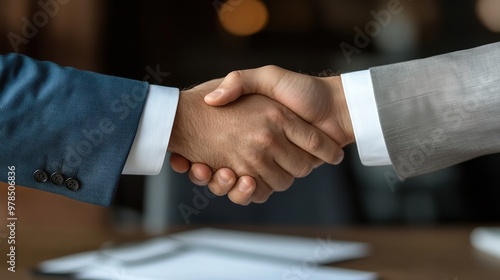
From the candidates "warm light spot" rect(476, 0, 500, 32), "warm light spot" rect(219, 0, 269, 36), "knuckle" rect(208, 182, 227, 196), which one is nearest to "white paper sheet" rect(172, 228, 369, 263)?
"knuckle" rect(208, 182, 227, 196)

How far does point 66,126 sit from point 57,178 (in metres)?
0.09

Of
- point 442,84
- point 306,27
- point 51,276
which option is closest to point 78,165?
point 51,276

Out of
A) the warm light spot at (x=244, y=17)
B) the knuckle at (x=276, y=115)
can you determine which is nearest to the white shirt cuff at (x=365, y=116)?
the knuckle at (x=276, y=115)

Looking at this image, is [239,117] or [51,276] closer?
[51,276]

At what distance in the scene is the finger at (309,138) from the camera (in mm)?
1110

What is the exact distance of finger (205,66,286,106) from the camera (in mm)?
1060

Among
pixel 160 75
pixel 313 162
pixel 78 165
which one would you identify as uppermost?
pixel 160 75

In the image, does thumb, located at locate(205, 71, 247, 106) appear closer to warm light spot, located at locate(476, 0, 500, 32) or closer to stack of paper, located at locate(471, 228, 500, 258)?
stack of paper, located at locate(471, 228, 500, 258)

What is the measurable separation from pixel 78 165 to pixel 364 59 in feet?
9.27

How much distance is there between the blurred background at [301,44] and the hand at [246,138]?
2.23 meters

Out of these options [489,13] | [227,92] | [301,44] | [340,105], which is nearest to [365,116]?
[340,105]

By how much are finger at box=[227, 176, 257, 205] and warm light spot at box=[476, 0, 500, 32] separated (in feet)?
9.34

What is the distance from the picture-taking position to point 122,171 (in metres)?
1.04

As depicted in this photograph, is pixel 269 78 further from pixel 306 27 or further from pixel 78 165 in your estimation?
pixel 306 27
